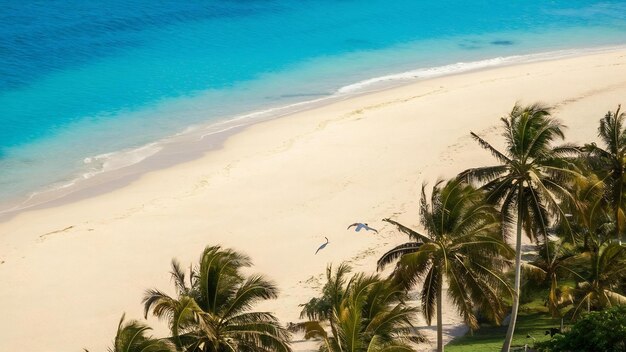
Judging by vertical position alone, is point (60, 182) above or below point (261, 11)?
below

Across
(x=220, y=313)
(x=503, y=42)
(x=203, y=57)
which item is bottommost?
(x=220, y=313)

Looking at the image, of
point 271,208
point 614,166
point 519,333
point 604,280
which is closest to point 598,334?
point 604,280

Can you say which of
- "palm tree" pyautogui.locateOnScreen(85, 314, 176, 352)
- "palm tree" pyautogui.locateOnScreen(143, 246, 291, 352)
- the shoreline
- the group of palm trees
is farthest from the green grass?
the shoreline

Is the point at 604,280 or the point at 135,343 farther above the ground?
the point at 135,343

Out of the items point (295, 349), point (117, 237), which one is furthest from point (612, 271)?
point (117, 237)

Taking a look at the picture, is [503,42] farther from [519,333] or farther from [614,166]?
[519,333]

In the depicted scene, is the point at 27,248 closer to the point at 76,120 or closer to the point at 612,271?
the point at 76,120

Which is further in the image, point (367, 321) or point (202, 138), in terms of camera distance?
point (202, 138)
